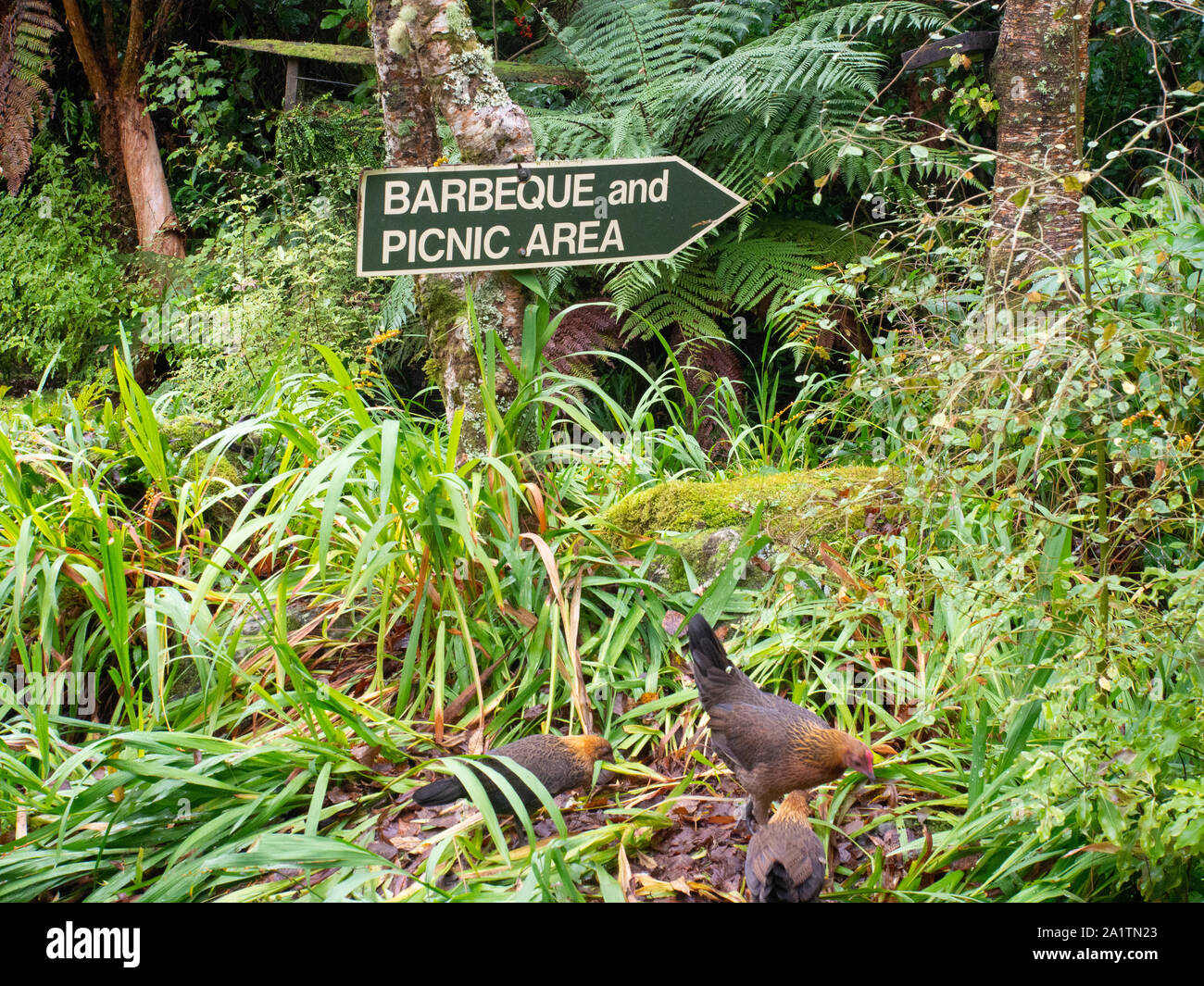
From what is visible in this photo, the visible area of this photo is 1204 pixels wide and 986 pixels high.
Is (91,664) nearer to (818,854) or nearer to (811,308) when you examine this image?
(818,854)

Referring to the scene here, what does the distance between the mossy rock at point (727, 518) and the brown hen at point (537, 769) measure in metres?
0.68

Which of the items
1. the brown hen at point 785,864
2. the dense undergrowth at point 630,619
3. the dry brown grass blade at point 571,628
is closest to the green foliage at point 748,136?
A: the dense undergrowth at point 630,619

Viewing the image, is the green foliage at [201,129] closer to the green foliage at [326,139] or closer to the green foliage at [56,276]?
the green foliage at [326,139]

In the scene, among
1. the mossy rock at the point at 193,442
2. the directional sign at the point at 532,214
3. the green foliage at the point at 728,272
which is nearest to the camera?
the directional sign at the point at 532,214

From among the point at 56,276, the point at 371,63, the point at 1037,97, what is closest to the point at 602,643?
the point at 1037,97

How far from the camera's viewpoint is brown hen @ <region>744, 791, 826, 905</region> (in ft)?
5.44

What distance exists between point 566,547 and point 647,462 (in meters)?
0.67

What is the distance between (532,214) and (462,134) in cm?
51

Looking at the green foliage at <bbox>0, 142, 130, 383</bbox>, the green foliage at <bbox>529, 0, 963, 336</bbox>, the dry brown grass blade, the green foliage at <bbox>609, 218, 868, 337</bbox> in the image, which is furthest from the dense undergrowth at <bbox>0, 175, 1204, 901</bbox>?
the green foliage at <bbox>0, 142, 130, 383</bbox>

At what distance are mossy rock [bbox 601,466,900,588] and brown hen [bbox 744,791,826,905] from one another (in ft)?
2.78

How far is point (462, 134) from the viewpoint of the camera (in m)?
2.54

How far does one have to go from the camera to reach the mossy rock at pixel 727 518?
2551mm

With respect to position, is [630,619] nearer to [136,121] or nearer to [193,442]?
[193,442]
